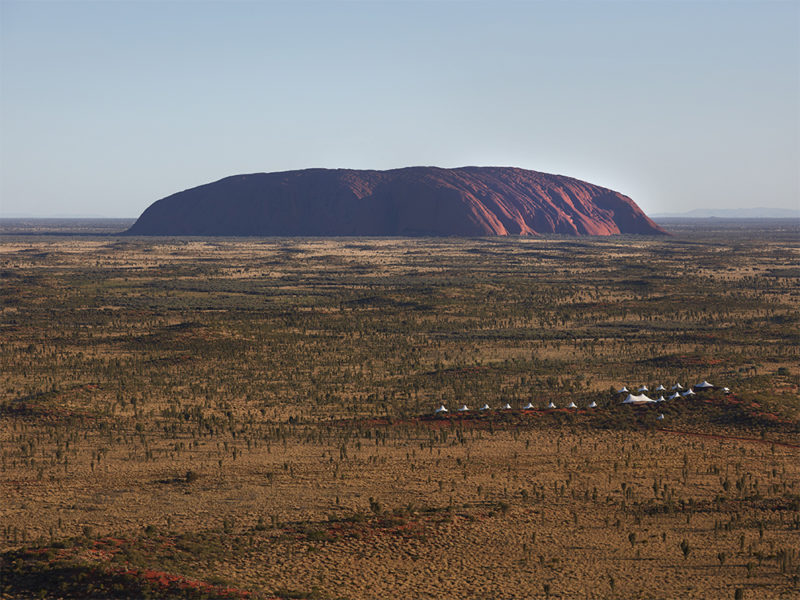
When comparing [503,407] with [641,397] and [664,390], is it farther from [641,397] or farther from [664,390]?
[664,390]

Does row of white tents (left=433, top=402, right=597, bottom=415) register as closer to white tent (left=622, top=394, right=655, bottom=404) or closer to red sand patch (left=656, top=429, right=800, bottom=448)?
→ white tent (left=622, top=394, right=655, bottom=404)

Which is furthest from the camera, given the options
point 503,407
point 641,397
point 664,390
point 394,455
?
point 664,390

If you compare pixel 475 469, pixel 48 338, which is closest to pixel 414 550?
pixel 475 469

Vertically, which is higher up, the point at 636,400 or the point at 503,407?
the point at 636,400

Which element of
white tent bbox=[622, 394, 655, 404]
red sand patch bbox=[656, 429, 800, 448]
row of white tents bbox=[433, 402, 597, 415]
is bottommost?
red sand patch bbox=[656, 429, 800, 448]

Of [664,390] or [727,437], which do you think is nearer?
[727,437]

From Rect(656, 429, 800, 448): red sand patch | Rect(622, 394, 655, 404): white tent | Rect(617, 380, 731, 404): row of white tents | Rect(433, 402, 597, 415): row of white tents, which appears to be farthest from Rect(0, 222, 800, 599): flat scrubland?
Rect(622, 394, 655, 404): white tent

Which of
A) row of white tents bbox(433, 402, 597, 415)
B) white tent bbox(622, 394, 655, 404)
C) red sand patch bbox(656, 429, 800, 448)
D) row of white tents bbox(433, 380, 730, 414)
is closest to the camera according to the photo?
red sand patch bbox(656, 429, 800, 448)

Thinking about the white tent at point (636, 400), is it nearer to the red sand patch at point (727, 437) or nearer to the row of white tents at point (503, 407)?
the row of white tents at point (503, 407)

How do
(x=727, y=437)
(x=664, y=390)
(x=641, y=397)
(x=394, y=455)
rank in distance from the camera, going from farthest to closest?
(x=664, y=390) → (x=641, y=397) → (x=727, y=437) → (x=394, y=455)

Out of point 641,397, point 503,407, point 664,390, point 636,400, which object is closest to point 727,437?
point 636,400
